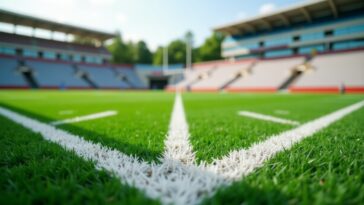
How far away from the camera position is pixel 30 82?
3148cm

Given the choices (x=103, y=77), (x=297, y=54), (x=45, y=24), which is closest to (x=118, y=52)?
(x=103, y=77)

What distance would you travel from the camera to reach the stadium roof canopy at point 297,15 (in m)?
27.6

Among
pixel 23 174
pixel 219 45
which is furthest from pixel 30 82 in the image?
pixel 219 45

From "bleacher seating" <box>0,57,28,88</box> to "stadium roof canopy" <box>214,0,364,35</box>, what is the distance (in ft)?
103

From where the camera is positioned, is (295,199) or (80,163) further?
(80,163)

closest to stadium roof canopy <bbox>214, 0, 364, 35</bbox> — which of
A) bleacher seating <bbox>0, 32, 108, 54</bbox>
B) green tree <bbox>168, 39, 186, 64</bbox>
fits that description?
green tree <bbox>168, 39, 186, 64</bbox>

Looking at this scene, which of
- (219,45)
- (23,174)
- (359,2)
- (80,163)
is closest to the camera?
(23,174)

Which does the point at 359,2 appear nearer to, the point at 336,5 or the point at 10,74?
the point at 336,5

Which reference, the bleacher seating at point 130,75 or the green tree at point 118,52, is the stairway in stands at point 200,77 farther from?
the green tree at point 118,52

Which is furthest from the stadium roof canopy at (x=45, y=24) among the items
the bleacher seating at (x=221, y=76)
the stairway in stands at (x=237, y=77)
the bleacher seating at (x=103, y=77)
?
the stairway in stands at (x=237, y=77)

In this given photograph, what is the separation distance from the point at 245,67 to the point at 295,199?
1272 inches

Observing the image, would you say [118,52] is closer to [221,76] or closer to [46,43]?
[46,43]

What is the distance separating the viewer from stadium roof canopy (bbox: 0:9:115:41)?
31562 millimetres

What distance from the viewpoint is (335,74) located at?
22062 millimetres
